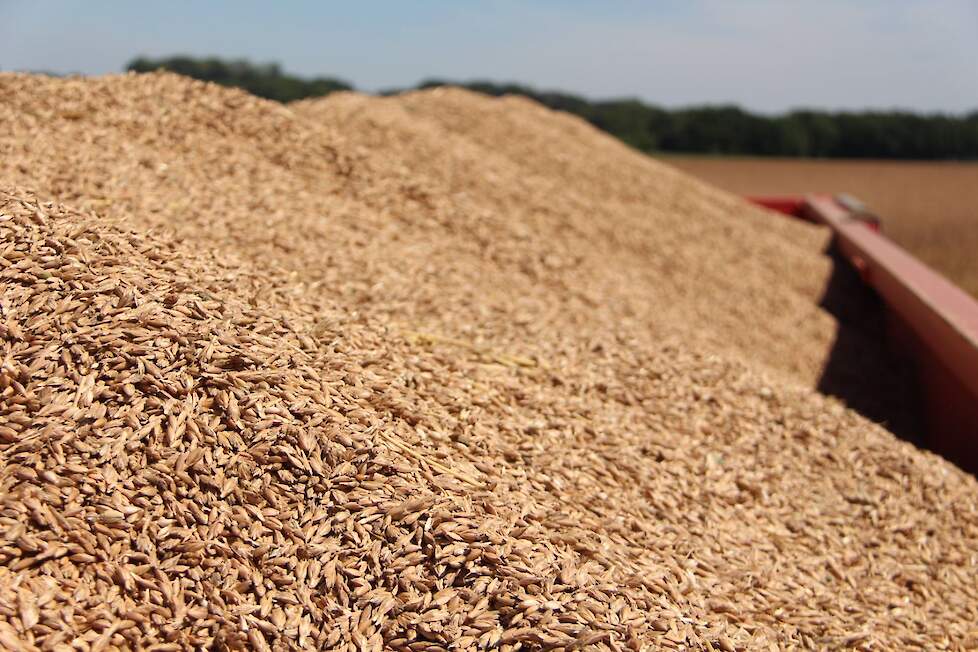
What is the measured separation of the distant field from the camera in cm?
1065

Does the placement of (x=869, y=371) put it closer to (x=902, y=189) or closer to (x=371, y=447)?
(x=371, y=447)

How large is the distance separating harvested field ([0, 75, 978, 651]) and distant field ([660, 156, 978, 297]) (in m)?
5.83

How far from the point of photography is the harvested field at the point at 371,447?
1983 millimetres

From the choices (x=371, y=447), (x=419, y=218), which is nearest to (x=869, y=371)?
(x=419, y=218)

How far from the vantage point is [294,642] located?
1889 millimetres

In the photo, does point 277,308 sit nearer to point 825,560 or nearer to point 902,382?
point 825,560

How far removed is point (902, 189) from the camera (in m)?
19.2

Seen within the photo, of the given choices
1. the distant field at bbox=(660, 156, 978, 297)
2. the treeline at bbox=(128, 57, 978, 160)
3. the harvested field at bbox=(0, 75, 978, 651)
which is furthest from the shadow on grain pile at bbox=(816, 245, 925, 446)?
the treeline at bbox=(128, 57, 978, 160)

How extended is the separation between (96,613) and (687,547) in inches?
67.9

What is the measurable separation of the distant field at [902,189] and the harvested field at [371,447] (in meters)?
5.83

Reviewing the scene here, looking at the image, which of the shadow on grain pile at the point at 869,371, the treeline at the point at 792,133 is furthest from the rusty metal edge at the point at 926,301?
the treeline at the point at 792,133

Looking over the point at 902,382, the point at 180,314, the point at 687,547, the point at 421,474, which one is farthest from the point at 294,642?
the point at 902,382

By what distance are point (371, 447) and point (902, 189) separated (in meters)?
20.2

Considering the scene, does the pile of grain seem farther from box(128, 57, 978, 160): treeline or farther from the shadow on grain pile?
box(128, 57, 978, 160): treeline
